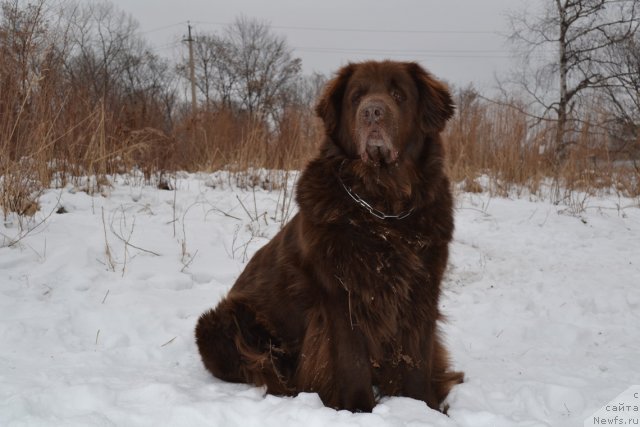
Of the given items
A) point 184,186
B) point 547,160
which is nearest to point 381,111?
point 184,186

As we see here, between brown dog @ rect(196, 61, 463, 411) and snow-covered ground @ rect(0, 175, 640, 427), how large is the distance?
18cm

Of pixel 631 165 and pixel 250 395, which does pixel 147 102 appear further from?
pixel 631 165

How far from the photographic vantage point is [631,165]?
8305 mm

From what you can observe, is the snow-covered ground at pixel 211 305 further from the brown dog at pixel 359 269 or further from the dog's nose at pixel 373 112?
the dog's nose at pixel 373 112

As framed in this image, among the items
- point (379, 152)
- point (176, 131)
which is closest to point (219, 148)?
point (176, 131)

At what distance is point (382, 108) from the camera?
8.15 feet

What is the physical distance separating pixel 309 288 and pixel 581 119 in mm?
7531

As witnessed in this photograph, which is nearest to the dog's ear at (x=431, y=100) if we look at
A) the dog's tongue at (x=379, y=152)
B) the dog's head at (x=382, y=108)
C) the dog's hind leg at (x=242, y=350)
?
the dog's head at (x=382, y=108)

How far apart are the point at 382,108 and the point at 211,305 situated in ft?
7.35

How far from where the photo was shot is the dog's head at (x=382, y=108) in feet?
8.27

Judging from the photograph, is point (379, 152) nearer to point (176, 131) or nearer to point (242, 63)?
point (176, 131)

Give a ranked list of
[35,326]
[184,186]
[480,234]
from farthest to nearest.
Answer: [184,186]
[480,234]
[35,326]

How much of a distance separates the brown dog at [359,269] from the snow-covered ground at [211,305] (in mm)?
Result: 178

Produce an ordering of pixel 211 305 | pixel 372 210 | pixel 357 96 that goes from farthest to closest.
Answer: pixel 211 305 < pixel 357 96 < pixel 372 210
